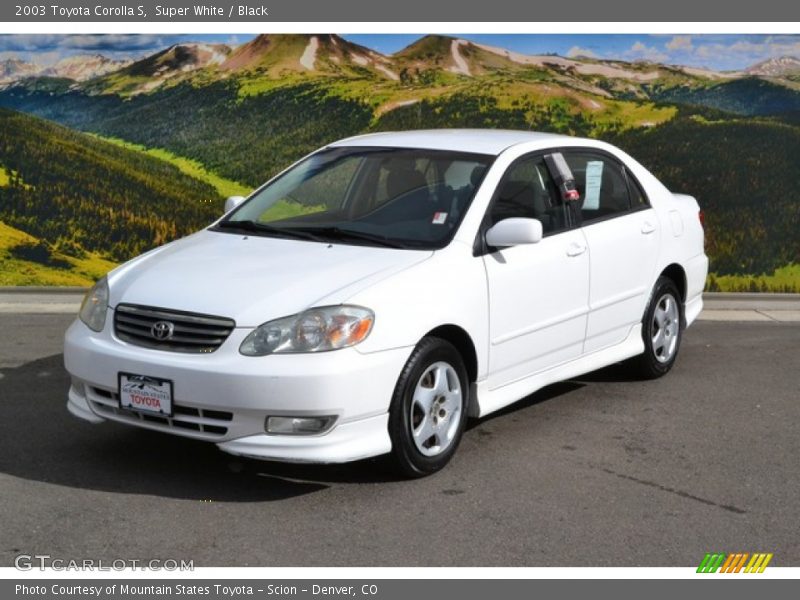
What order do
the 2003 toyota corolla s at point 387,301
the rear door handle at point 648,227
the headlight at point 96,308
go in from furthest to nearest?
the rear door handle at point 648,227, the headlight at point 96,308, the 2003 toyota corolla s at point 387,301

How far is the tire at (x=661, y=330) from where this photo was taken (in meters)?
7.83

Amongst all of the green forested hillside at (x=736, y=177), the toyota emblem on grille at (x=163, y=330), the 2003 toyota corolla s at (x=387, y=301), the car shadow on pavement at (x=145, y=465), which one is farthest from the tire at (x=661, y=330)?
the green forested hillside at (x=736, y=177)

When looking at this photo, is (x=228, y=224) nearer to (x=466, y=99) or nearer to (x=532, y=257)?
(x=532, y=257)

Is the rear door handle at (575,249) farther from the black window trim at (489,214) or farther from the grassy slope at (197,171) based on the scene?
the grassy slope at (197,171)

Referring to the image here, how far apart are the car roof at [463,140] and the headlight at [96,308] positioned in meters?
1.96

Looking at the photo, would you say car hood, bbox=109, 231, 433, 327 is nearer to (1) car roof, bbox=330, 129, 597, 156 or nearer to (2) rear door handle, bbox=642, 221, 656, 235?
(1) car roof, bbox=330, 129, 597, 156

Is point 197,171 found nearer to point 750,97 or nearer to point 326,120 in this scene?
point 326,120

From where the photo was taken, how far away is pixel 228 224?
22.9 ft

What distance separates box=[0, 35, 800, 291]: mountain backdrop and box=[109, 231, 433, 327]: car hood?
6.20 metres

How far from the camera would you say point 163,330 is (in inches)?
222

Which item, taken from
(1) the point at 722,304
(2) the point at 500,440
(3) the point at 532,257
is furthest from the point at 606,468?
(1) the point at 722,304

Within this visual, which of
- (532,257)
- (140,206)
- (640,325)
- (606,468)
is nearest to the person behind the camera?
(606,468)

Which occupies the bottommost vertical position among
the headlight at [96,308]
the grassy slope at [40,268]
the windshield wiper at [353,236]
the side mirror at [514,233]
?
the grassy slope at [40,268]

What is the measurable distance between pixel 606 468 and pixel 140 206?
7536 mm
